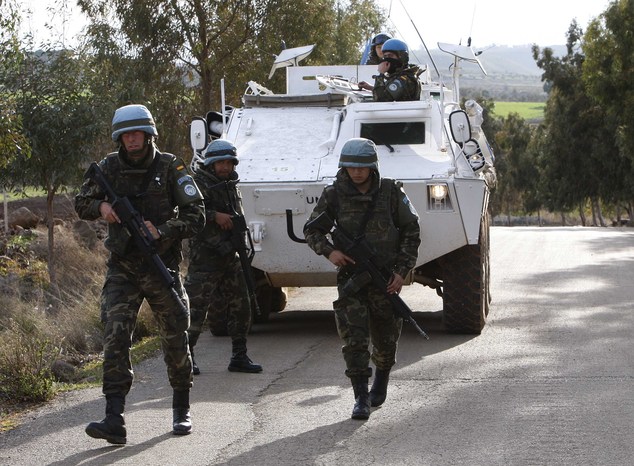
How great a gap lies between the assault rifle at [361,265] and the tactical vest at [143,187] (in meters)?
0.98

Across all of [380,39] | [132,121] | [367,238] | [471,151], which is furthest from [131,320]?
[380,39]

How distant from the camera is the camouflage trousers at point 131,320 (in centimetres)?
720

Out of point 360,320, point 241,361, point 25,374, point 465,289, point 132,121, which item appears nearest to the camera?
point 132,121

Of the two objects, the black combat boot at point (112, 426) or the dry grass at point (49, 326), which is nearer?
the black combat boot at point (112, 426)

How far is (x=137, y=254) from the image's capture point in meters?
7.25

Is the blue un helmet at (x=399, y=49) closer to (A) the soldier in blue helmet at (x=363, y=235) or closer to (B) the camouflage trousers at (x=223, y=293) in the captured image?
(B) the camouflage trousers at (x=223, y=293)

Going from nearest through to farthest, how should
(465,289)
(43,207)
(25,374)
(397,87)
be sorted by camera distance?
(25,374) → (465,289) → (397,87) → (43,207)

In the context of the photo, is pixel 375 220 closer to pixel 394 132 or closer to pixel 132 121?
pixel 132 121

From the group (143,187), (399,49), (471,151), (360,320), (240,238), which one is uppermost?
(399,49)

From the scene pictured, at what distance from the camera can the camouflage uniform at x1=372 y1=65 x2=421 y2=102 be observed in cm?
1209

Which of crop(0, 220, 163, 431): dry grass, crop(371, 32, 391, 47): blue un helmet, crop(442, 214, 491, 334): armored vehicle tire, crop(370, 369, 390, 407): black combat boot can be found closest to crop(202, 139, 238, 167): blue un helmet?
crop(0, 220, 163, 431): dry grass

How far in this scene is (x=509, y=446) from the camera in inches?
270

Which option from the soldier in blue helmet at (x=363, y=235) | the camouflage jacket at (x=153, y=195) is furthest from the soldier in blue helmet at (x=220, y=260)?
the camouflage jacket at (x=153, y=195)

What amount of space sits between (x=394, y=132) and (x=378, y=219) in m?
4.19
